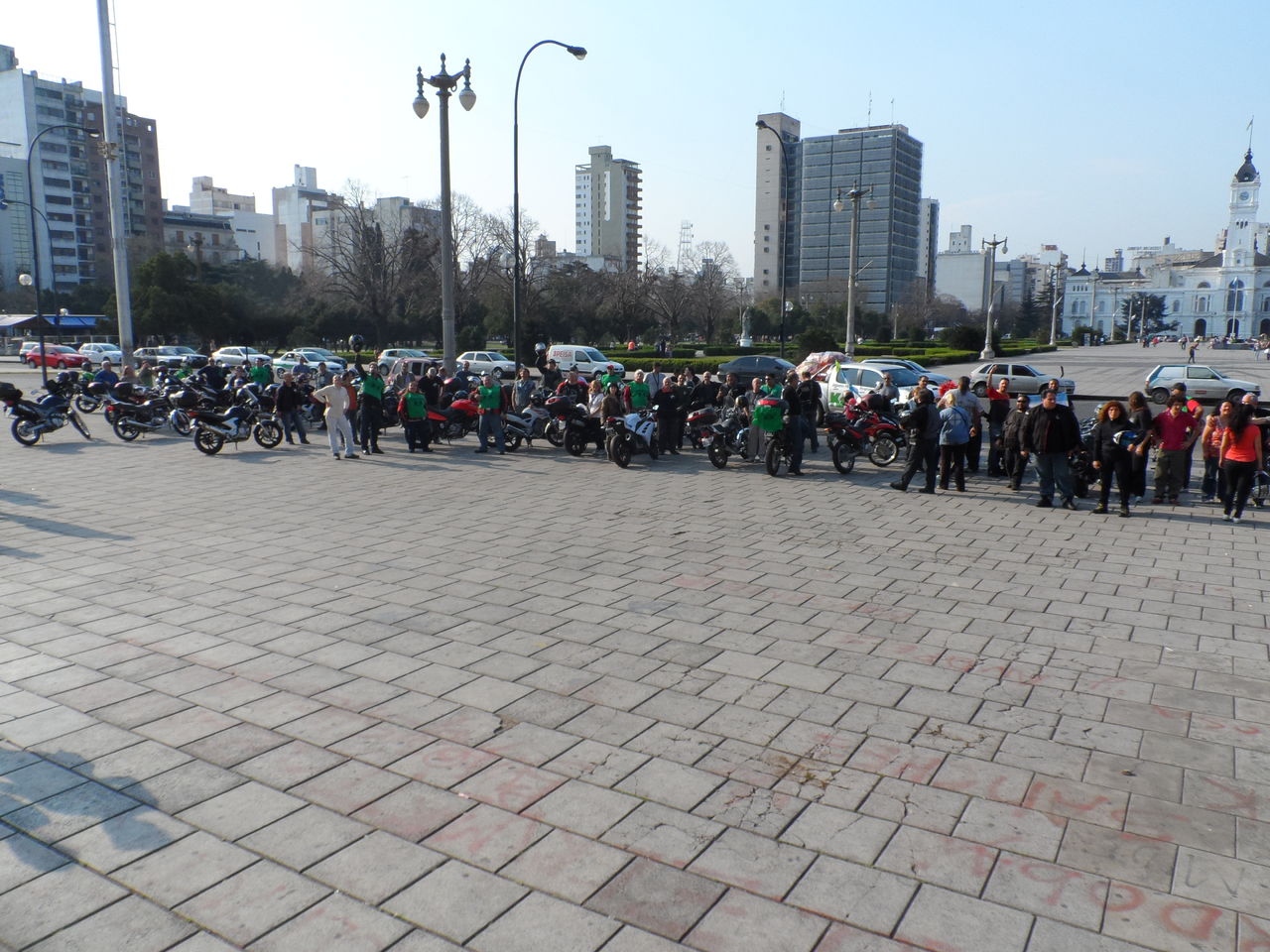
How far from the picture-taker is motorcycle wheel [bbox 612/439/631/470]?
15727 mm

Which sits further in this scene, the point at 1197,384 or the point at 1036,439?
the point at 1197,384

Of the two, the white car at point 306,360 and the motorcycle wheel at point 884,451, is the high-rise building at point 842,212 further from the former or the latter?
the motorcycle wheel at point 884,451

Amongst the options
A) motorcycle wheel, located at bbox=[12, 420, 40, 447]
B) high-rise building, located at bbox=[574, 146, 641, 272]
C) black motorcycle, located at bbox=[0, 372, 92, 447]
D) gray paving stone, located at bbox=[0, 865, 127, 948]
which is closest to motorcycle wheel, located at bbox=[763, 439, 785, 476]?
gray paving stone, located at bbox=[0, 865, 127, 948]

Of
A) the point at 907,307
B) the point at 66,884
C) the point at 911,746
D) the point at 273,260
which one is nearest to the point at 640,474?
the point at 911,746

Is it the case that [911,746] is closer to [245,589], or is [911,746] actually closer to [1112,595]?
[1112,595]

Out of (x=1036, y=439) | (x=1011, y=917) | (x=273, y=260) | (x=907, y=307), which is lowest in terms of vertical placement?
(x=1011, y=917)

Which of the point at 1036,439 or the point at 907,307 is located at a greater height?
the point at 907,307

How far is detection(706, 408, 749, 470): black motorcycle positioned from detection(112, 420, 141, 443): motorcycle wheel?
12315mm

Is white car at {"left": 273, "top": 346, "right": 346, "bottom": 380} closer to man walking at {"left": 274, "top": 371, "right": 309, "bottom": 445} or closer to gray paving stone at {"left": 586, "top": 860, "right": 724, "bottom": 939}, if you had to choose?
man walking at {"left": 274, "top": 371, "right": 309, "bottom": 445}

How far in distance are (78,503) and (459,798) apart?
393 inches

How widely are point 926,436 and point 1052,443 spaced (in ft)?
5.72

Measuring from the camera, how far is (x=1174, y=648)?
254 inches

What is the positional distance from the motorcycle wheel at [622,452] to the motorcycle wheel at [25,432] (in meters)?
11.8

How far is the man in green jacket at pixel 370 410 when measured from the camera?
17.0 m
